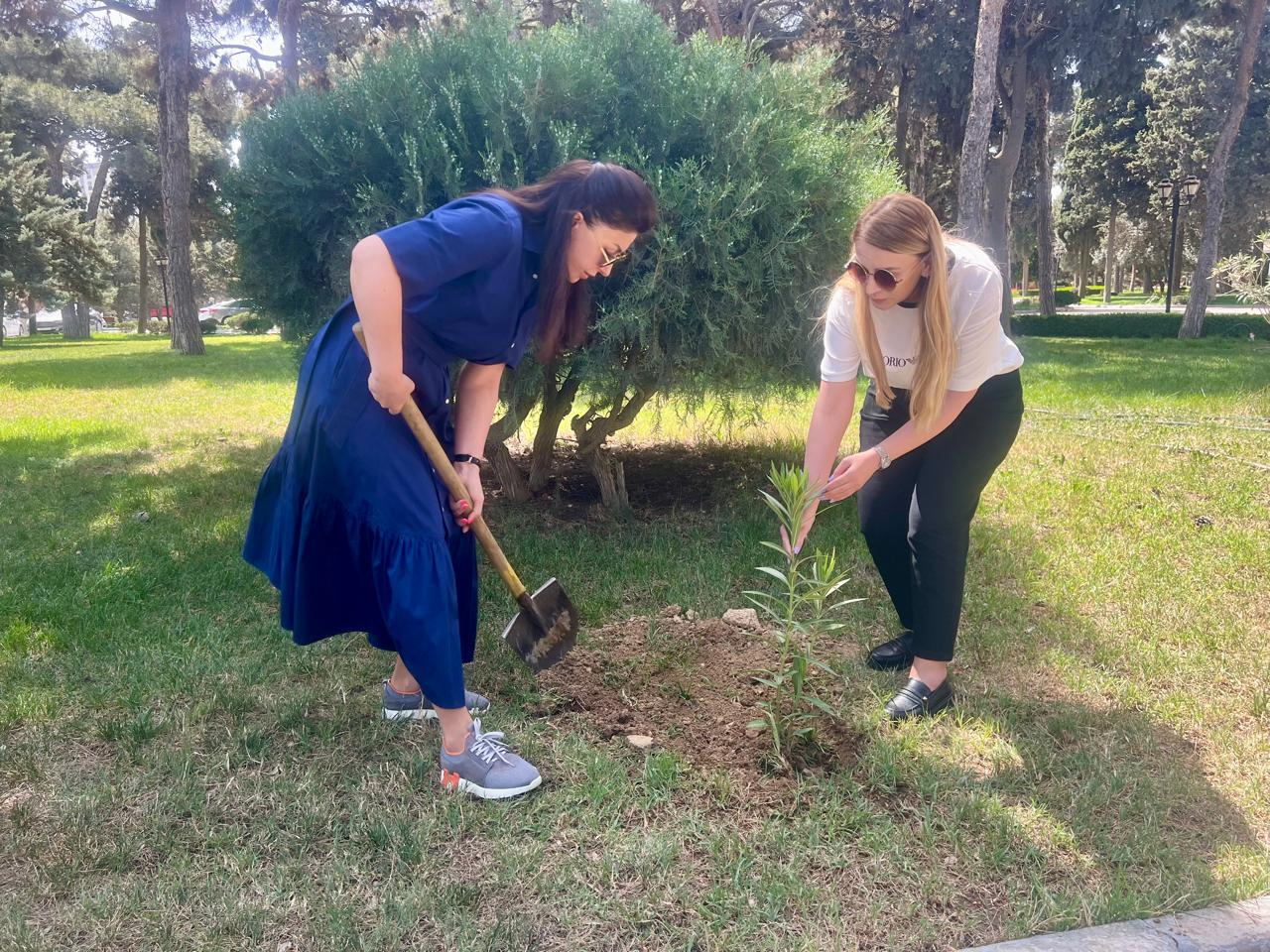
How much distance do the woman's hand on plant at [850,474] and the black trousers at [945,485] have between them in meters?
0.30

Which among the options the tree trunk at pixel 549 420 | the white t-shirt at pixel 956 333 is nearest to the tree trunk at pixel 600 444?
the tree trunk at pixel 549 420

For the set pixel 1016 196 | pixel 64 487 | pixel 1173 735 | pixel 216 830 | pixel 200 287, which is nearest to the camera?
pixel 216 830

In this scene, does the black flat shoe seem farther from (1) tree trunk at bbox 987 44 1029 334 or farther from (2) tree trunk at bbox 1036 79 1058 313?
(2) tree trunk at bbox 1036 79 1058 313

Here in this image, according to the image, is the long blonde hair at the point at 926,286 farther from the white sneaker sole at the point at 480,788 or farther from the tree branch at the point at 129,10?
the tree branch at the point at 129,10

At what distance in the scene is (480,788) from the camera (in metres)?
2.59

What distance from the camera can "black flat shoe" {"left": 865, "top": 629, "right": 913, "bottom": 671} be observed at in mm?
3508

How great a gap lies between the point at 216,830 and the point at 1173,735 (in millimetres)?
2986

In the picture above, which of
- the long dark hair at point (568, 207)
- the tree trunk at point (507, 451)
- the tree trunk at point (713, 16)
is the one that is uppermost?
the tree trunk at point (713, 16)

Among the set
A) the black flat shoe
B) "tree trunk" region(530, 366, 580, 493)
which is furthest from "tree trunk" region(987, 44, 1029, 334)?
the black flat shoe

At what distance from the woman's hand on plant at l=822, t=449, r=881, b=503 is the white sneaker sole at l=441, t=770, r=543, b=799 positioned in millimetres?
1244

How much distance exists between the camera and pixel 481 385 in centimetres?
270

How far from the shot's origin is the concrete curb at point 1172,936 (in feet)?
6.76

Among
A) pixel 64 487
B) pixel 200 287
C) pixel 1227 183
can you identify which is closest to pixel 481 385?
pixel 64 487

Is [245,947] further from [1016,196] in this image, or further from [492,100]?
[1016,196]
